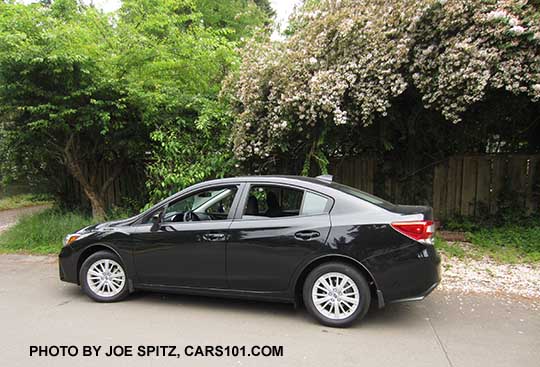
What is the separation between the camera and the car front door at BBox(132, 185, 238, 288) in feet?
12.5

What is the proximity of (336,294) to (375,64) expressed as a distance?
3.42 m

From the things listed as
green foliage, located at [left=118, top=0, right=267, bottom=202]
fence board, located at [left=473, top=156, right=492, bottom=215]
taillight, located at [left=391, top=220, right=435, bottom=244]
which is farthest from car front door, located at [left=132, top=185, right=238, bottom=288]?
fence board, located at [left=473, top=156, right=492, bottom=215]

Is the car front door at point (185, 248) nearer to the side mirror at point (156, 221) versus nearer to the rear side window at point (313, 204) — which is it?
the side mirror at point (156, 221)

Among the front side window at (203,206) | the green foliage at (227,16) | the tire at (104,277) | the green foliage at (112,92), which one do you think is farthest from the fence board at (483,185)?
the green foliage at (227,16)

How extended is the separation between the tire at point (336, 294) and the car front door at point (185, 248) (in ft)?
3.19

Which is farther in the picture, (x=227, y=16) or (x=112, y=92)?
(x=227, y=16)

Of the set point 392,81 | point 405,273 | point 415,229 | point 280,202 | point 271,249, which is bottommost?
point 405,273

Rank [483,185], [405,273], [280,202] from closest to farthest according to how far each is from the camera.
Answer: [405,273] → [280,202] → [483,185]

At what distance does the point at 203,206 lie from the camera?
4.45m

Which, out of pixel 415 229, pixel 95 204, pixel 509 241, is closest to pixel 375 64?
pixel 415 229

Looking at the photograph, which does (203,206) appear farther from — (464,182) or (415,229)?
(464,182)

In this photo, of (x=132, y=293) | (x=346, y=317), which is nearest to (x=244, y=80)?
(x=132, y=293)

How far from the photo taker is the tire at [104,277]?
13.7 feet

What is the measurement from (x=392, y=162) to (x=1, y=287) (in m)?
7.20
